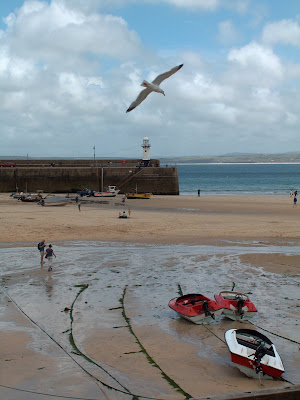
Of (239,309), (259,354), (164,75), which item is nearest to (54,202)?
(164,75)

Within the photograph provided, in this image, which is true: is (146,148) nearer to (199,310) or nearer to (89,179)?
(89,179)

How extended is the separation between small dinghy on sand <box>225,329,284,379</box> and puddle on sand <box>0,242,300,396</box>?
0.35m

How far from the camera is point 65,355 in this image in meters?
8.39

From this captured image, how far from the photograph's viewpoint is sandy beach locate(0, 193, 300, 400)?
7.46 meters

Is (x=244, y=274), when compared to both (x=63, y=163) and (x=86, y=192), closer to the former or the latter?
(x=86, y=192)

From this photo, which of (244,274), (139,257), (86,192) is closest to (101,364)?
(244,274)

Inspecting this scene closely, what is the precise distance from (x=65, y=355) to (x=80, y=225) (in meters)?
17.8

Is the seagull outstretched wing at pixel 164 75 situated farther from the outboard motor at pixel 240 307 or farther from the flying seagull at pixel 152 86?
the outboard motor at pixel 240 307

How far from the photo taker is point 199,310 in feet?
34.0

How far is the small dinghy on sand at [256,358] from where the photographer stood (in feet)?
24.8

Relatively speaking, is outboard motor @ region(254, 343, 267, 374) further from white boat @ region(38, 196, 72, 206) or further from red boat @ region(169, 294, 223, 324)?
white boat @ region(38, 196, 72, 206)

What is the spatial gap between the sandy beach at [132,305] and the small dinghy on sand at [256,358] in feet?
0.54

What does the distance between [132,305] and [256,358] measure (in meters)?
4.45

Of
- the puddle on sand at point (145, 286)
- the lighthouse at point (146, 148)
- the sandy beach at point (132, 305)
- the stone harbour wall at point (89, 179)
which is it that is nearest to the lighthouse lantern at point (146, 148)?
the lighthouse at point (146, 148)
